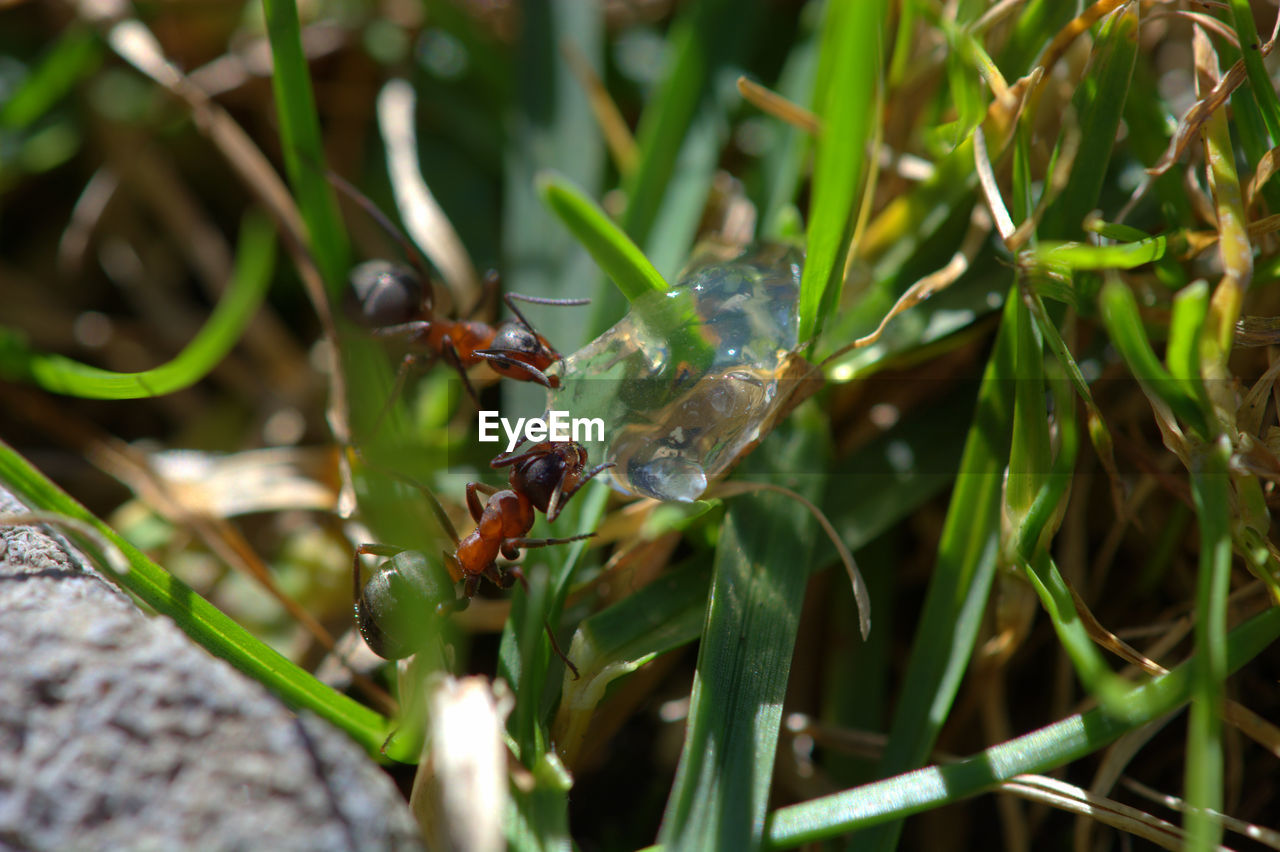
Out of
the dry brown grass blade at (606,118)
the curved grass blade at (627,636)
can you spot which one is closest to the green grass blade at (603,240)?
the curved grass blade at (627,636)

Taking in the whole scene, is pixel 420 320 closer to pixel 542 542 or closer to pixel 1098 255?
pixel 542 542

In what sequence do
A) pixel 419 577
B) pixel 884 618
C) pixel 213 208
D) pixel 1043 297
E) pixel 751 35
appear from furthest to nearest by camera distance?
pixel 213 208 < pixel 751 35 < pixel 884 618 < pixel 419 577 < pixel 1043 297

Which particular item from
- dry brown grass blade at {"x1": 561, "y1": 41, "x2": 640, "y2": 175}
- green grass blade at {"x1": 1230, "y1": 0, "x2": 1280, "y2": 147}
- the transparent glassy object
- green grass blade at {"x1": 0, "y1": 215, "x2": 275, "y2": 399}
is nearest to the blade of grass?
dry brown grass blade at {"x1": 561, "y1": 41, "x2": 640, "y2": 175}

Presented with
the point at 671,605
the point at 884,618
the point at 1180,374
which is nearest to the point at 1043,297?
the point at 1180,374

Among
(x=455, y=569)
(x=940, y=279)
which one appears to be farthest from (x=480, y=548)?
→ (x=940, y=279)

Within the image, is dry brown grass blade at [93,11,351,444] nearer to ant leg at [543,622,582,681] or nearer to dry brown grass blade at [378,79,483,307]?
dry brown grass blade at [378,79,483,307]

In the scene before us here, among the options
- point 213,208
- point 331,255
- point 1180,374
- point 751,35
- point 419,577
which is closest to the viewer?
point 1180,374

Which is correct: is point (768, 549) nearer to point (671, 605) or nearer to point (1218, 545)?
point (671, 605)
